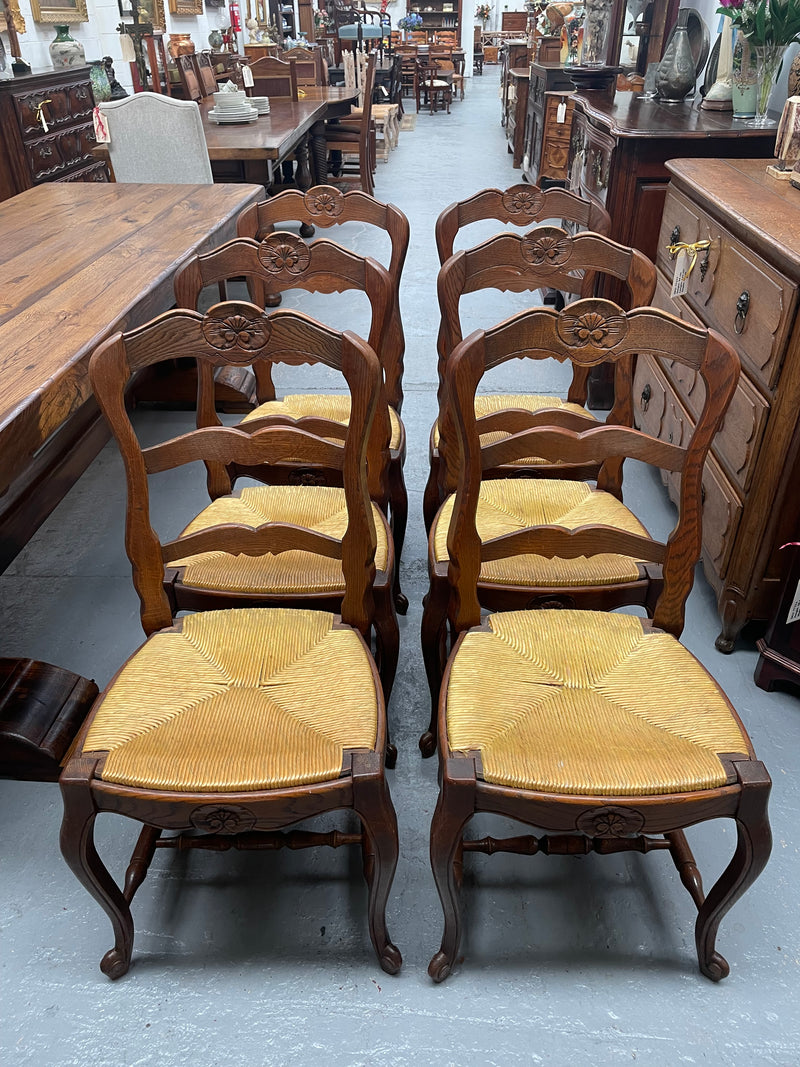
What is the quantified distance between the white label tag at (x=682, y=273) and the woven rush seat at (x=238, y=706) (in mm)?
1401

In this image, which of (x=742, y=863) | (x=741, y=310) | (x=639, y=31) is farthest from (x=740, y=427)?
(x=639, y=31)

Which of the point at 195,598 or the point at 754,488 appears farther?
the point at 754,488

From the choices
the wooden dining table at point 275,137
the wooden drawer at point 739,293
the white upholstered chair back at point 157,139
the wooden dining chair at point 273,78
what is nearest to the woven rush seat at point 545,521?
the wooden drawer at point 739,293

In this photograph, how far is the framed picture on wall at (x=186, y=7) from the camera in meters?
7.26

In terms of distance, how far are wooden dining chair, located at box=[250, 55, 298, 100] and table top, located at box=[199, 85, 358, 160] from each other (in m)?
0.07

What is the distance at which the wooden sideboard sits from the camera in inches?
62.9

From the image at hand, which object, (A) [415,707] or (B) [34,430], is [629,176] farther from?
(B) [34,430]

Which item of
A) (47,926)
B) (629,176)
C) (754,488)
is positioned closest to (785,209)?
(754,488)

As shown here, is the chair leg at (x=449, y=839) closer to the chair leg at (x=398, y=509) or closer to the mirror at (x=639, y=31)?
the chair leg at (x=398, y=509)

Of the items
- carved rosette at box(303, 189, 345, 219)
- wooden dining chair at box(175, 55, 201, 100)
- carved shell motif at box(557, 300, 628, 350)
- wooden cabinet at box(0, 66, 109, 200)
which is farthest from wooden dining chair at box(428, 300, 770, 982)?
wooden dining chair at box(175, 55, 201, 100)

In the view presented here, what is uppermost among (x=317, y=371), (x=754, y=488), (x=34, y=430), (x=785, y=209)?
(x=785, y=209)

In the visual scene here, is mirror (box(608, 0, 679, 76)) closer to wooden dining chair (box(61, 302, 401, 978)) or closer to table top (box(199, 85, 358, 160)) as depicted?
table top (box(199, 85, 358, 160))

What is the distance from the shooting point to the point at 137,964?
1.27 m

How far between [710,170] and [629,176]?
0.56 meters
